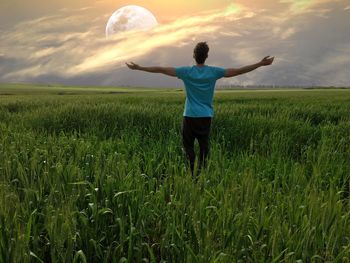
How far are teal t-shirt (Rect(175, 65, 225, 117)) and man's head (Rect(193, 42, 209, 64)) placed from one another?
123mm

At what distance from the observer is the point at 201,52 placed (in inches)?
227

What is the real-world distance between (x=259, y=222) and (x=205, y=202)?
0.54m

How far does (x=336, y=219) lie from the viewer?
343cm

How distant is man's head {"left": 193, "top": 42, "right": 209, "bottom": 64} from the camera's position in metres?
5.77

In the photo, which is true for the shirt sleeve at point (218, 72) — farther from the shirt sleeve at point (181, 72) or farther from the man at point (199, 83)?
the shirt sleeve at point (181, 72)

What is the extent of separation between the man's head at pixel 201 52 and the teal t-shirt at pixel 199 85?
0.40 feet

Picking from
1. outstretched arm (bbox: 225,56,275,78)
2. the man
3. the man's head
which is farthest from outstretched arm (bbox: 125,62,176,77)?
outstretched arm (bbox: 225,56,275,78)

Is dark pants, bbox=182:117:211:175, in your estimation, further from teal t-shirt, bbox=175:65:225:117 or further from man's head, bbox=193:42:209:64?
man's head, bbox=193:42:209:64

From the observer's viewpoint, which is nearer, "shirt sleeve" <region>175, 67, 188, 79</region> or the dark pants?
"shirt sleeve" <region>175, 67, 188, 79</region>

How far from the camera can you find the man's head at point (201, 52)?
5.77 m

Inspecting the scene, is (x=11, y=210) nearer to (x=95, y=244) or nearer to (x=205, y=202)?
(x=95, y=244)

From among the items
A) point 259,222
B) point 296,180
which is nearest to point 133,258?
point 259,222

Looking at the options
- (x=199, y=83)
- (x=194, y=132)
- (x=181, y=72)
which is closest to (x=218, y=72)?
(x=199, y=83)

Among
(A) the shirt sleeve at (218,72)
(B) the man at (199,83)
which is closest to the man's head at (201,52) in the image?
(B) the man at (199,83)
